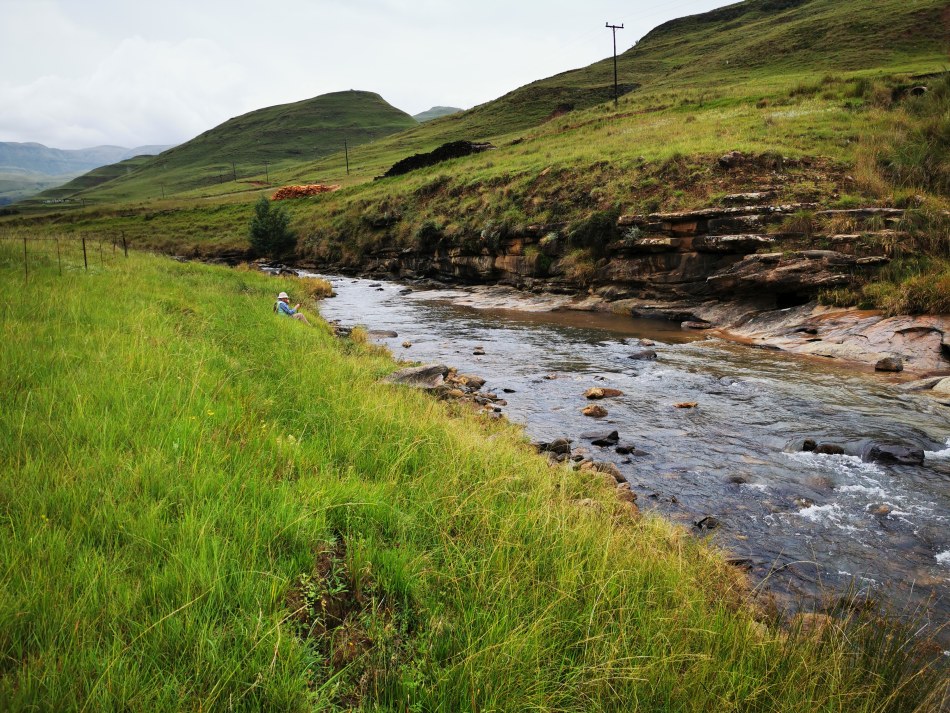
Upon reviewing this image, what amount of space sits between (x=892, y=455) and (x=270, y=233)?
55357 mm

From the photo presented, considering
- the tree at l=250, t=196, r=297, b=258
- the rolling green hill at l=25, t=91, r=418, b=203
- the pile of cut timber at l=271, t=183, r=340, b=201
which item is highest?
the rolling green hill at l=25, t=91, r=418, b=203

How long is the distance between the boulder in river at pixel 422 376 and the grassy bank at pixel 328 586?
18.6 feet

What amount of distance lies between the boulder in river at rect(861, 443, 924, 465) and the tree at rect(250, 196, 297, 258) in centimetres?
5452

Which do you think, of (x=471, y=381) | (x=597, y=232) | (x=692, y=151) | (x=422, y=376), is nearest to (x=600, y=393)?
(x=471, y=381)

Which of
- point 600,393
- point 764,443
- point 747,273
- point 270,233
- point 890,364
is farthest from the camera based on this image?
point 270,233

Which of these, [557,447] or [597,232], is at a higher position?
[597,232]

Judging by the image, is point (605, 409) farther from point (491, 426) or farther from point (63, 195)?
point (63, 195)

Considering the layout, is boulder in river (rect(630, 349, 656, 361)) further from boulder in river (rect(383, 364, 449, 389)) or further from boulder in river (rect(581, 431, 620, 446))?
boulder in river (rect(581, 431, 620, 446))

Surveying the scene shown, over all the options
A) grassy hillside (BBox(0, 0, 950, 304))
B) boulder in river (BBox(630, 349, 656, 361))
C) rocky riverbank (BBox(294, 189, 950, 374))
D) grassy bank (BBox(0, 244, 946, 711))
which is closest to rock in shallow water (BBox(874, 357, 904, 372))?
rocky riverbank (BBox(294, 189, 950, 374))

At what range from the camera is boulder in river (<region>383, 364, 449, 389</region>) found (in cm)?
1105

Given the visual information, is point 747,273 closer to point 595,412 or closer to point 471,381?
point 595,412

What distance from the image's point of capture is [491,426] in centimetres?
870

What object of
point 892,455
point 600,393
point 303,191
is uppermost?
point 303,191

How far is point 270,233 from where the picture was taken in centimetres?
5428
